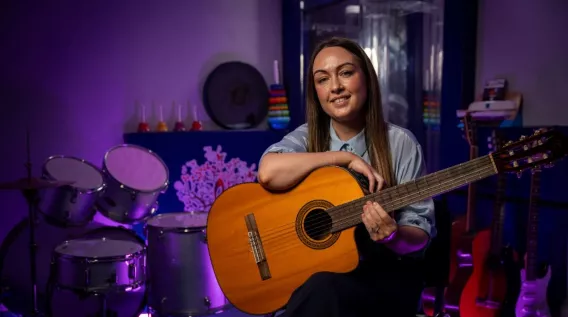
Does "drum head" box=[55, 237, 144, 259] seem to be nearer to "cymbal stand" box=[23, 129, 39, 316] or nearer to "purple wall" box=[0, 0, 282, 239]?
"cymbal stand" box=[23, 129, 39, 316]

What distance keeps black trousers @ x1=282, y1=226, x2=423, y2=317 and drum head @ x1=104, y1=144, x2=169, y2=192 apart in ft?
5.97

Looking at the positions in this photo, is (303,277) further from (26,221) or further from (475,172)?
(26,221)

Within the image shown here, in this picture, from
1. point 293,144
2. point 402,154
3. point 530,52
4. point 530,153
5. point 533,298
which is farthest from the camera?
point 530,52

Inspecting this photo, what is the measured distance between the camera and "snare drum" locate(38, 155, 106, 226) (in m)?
2.98

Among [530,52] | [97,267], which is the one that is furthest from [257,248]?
[530,52]

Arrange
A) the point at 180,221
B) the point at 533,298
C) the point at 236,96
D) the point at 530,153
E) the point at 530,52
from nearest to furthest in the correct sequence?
the point at 530,153 → the point at 533,298 → the point at 530,52 → the point at 180,221 → the point at 236,96

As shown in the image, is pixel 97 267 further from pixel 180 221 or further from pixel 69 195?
pixel 180 221

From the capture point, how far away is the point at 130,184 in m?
3.17

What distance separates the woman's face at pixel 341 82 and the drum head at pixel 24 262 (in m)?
2.05

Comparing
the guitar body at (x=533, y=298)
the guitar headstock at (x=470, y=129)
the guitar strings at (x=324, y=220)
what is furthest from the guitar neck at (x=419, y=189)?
the guitar headstock at (x=470, y=129)

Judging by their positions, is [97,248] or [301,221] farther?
[97,248]

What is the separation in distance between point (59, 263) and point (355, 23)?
296 cm

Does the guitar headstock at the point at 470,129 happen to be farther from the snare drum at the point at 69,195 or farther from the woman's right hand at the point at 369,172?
the snare drum at the point at 69,195

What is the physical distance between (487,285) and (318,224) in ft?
4.59
